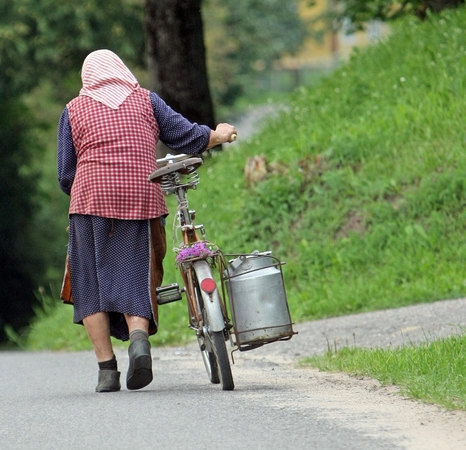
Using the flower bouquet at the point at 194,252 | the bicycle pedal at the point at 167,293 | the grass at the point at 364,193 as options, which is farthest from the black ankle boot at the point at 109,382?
the grass at the point at 364,193

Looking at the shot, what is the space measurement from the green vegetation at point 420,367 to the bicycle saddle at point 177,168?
1.53 metres

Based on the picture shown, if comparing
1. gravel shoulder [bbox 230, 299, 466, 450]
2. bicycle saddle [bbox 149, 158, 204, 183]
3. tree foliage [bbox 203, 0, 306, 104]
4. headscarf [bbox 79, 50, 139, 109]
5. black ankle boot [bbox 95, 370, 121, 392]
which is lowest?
gravel shoulder [bbox 230, 299, 466, 450]

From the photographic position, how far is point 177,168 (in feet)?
21.8

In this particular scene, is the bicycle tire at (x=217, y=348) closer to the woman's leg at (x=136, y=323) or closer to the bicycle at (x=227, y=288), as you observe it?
the bicycle at (x=227, y=288)

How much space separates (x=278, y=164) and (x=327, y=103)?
228 cm

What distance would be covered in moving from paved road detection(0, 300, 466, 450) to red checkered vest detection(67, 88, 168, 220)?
1051 millimetres

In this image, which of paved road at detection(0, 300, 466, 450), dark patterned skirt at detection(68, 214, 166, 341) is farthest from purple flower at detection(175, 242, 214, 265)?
paved road at detection(0, 300, 466, 450)

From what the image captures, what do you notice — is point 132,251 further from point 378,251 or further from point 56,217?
point 56,217

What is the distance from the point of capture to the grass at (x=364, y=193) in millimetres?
11453

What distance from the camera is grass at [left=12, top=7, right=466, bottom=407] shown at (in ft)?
37.6

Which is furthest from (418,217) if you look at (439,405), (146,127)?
(439,405)

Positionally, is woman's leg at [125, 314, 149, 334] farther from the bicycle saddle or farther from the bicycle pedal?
the bicycle saddle

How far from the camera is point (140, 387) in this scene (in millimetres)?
6805

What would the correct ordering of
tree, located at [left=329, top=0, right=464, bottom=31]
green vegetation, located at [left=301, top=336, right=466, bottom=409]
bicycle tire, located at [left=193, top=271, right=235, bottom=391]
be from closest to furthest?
green vegetation, located at [left=301, top=336, right=466, bottom=409] → bicycle tire, located at [left=193, top=271, right=235, bottom=391] → tree, located at [left=329, top=0, right=464, bottom=31]
